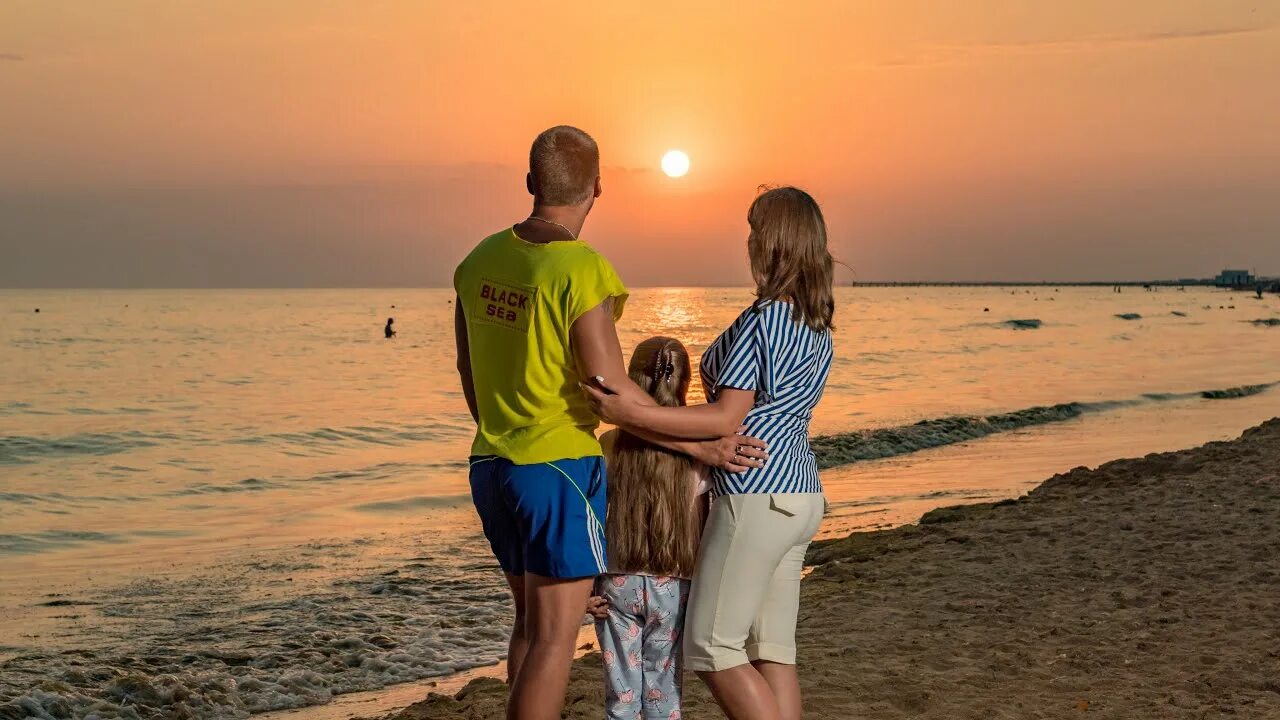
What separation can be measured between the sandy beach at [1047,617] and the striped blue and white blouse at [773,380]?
7.38ft

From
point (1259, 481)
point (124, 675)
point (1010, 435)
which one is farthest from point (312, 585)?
point (1010, 435)

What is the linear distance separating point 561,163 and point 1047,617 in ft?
15.4

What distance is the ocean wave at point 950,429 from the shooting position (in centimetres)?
1845

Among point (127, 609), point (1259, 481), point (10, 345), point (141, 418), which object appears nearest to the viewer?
point (127, 609)

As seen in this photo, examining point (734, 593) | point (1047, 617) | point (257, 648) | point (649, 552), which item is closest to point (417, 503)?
point (257, 648)

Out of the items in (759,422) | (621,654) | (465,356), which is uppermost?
(465,356)

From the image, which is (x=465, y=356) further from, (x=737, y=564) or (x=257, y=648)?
(x=257, y=648)

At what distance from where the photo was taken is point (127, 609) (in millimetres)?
8992

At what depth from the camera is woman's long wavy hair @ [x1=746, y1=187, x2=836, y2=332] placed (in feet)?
11.0

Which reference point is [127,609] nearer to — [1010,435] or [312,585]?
[312,585]

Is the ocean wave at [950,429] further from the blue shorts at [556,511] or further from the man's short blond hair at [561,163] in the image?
the man's short blond hair at [561,163]

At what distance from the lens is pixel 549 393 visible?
10.7ft

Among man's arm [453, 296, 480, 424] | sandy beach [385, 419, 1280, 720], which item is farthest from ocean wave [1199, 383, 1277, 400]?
man's arm [453, 296, 480, 424]

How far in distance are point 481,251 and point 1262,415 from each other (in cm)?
2095
